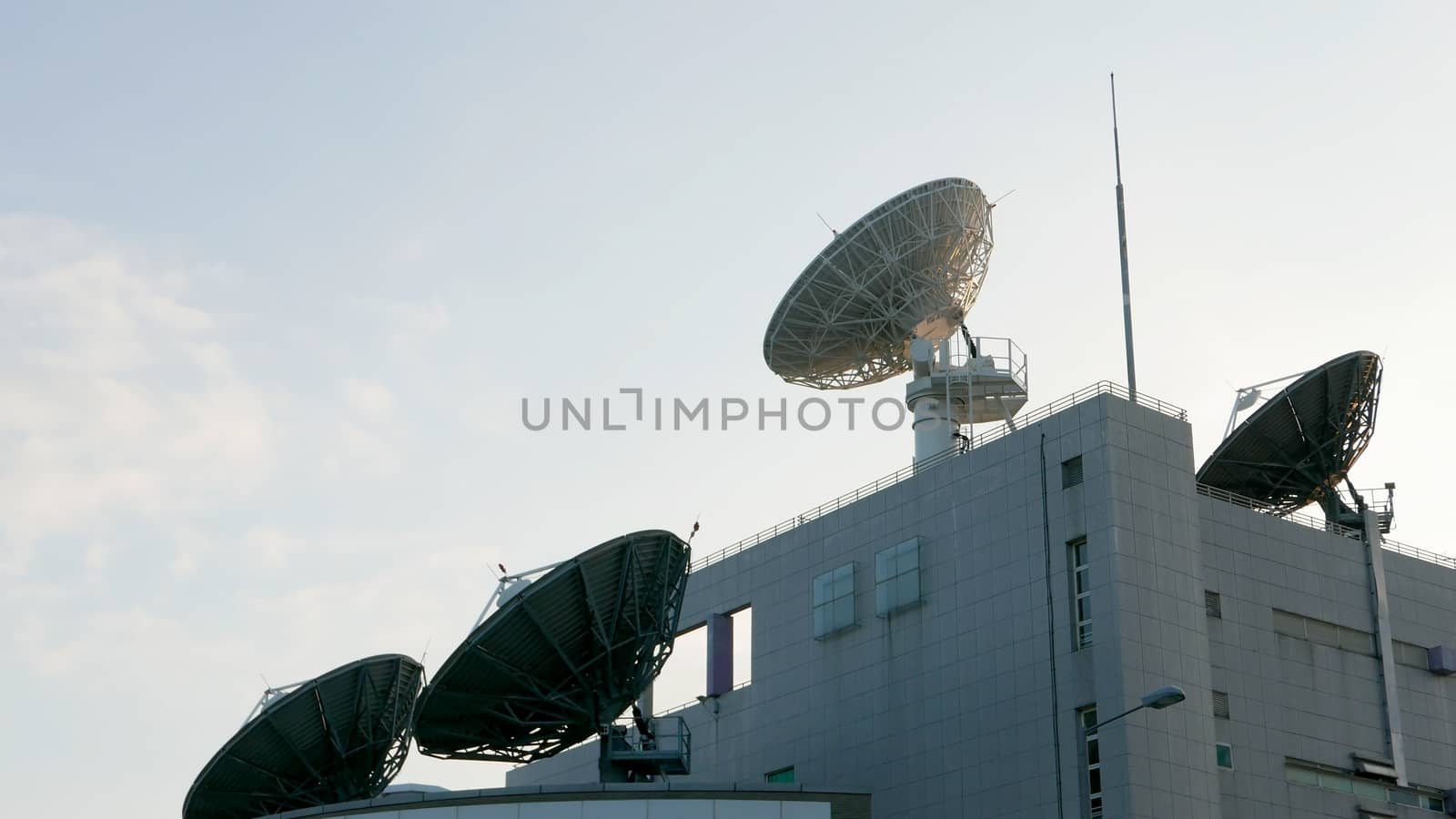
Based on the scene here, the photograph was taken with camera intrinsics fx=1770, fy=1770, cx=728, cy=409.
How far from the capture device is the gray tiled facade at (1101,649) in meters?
61.2

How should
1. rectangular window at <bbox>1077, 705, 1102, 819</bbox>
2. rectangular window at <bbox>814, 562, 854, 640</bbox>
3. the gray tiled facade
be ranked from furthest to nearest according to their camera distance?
rectangular window at <bbox>814, 562, 854, 640</bbox>
the gray tiled facade
rectangular window at <bbox>1077, 705, 1102, 819</bbox>

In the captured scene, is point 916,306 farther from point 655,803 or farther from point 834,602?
point 655,803

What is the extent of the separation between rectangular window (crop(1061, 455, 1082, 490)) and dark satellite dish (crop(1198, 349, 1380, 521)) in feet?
48.4

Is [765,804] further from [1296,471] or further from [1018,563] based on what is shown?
[1296,471]

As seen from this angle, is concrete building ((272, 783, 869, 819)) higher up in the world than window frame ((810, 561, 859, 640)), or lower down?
lower down

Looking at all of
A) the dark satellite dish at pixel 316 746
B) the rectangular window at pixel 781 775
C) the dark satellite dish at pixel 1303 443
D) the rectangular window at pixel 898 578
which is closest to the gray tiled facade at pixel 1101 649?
the rectangular window at pixel 898 578

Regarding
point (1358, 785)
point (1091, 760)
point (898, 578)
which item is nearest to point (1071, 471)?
point (898, 578)

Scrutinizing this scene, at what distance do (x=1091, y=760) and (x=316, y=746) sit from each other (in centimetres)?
3173

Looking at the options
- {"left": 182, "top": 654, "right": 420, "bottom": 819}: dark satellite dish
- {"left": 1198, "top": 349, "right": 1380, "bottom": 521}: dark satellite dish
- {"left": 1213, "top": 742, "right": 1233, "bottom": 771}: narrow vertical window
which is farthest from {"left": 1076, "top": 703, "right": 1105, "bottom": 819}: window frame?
{"left": 182, "top": 654, "right": 420, "bottom": 819}: dark satellite dish

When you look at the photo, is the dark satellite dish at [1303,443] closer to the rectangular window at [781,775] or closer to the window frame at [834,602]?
the window frame at [834,602]

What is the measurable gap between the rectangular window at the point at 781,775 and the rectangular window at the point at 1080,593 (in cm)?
1711

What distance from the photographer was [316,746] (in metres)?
72.6

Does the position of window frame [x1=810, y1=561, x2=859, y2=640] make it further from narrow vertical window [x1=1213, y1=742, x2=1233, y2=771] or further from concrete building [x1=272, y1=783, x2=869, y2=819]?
narrow vertical window [x1=1213, y1=742, x2=1233, y2=771]

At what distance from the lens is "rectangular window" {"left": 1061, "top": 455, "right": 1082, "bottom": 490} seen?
6456 cm
